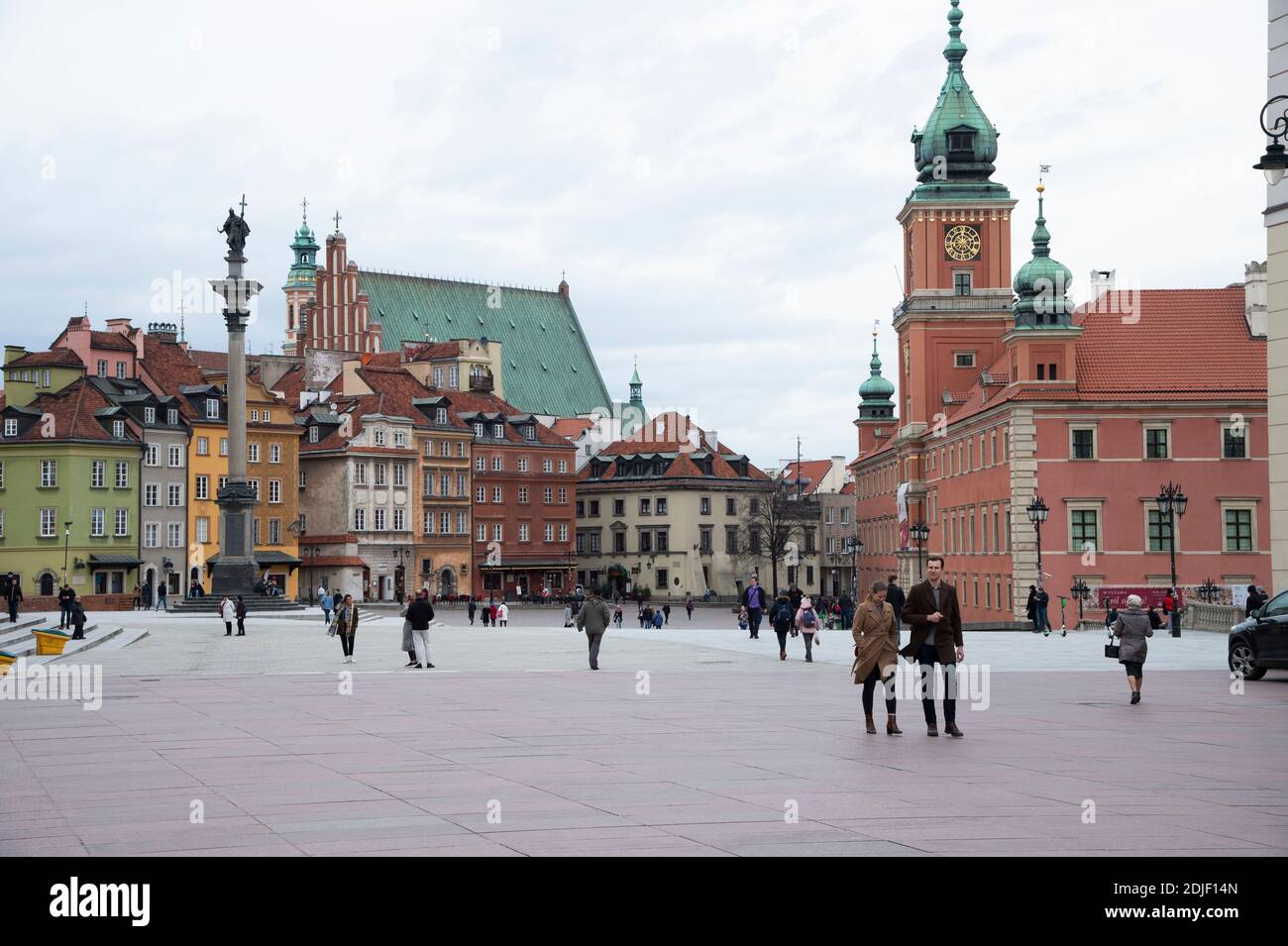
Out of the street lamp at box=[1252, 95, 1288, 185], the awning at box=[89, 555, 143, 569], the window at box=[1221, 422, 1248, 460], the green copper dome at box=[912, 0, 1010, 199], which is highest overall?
the green copper dome at box=[912, 0, 1010, 199]

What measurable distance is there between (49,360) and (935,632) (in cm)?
8664

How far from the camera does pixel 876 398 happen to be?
126 m

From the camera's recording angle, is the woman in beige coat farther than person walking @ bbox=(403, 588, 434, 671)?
No

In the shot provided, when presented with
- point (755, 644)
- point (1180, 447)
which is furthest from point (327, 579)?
point (755, 644)

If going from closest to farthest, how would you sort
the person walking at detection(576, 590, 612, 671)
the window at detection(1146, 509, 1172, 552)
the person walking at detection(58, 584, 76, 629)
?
the person walking at detection(576, 590, 612, 671) < the person walking at detection(58, 584, 76, 629) < the window at detection(1146, 509, 1172, 552)

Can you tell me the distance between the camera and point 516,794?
13.5 meters

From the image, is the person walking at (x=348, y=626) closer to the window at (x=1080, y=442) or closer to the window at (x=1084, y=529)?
the window at (x=1084, y=529)

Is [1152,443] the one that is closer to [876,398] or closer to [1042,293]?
[1042,293]

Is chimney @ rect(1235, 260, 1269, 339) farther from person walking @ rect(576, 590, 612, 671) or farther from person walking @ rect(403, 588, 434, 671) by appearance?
person walking @ rect(403, 588, 434, 671)

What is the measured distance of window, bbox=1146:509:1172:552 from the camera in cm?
7075

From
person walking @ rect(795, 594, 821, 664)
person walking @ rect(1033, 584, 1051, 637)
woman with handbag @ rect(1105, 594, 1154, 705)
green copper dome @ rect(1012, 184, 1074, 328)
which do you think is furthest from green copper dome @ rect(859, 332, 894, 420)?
woman with handbag @ rect(1105, 594, 1154, 705)

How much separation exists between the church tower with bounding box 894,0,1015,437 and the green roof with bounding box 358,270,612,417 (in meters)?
55.2
